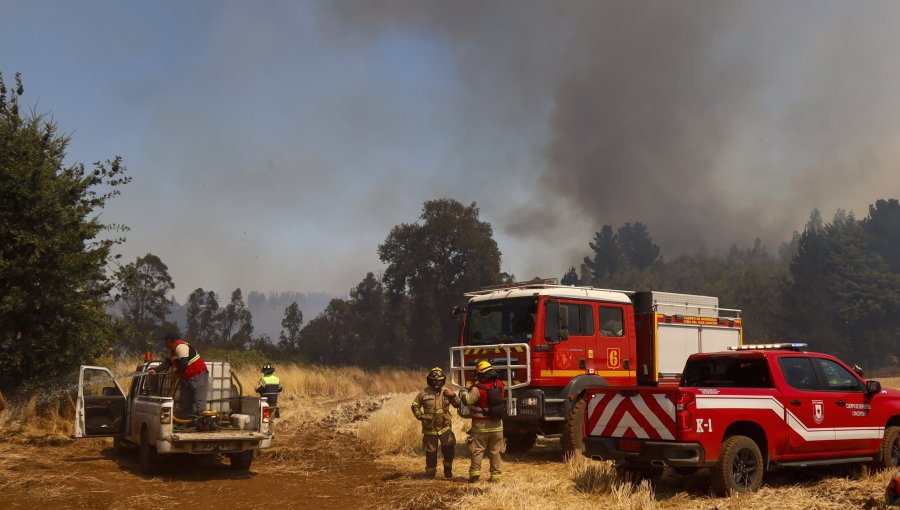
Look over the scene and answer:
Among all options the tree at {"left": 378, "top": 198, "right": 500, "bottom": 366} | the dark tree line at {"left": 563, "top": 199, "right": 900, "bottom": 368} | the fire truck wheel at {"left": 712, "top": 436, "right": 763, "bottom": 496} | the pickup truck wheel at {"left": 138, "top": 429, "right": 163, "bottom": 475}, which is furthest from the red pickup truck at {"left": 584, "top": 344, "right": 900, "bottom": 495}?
the dark tree line at {"left": 563, "top": 199, "right": 900, "bottom": 368}

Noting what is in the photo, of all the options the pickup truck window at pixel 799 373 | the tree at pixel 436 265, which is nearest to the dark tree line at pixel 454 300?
the tree at pixel 436 265

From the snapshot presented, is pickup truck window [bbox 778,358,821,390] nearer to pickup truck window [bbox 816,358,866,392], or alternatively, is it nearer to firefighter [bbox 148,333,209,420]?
pickup truck window [bbox 816,358,866,392]

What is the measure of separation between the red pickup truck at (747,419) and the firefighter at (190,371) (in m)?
5.78

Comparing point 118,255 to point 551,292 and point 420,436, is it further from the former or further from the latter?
point 551,292

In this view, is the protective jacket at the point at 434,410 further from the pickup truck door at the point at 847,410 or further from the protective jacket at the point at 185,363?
the pickup truck door at the point at 847,410

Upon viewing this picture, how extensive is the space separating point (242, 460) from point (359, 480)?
1986mm

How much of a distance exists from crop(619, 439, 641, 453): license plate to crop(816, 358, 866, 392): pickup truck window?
286 centimetres

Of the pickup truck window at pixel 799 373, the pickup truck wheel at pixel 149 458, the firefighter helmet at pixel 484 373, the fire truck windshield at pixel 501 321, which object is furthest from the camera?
the fire truck windshield at pixel 501 321

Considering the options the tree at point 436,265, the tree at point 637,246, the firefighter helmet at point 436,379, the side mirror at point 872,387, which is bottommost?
the side mirror at point 872,387

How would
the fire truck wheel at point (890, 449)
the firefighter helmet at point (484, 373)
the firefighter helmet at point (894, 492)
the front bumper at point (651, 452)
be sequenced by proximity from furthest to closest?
1. the firefighter helmet at point (484, 373)
2. the fire truck wheel at point (890, 449)
3. the front bumper at point (651, 452)
4. the firefighter helmet at point (894, 492)

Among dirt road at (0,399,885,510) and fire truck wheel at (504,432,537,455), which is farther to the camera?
fire truck wheel at (504,432,537,455)

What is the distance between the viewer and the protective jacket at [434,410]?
11.0 metres

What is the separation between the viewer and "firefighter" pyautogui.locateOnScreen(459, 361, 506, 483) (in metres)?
10.4

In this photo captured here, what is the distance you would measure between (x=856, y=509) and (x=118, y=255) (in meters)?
15.8
